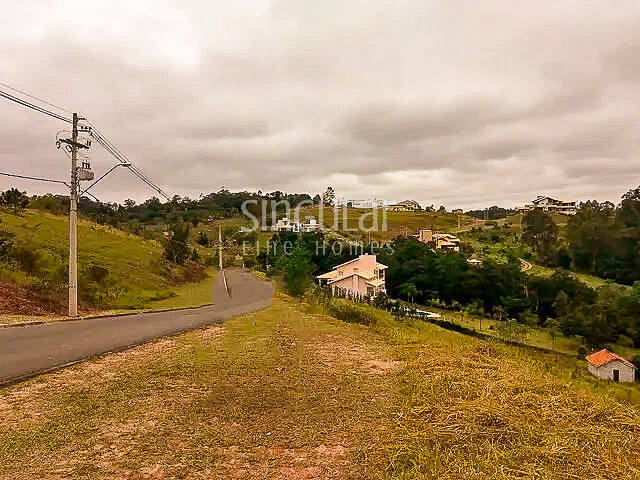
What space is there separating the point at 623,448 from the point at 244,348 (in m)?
5.43

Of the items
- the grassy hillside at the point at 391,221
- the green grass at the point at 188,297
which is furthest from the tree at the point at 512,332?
the grassy hillside at the point at 391,221

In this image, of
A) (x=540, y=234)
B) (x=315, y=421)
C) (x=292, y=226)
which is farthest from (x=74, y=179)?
(x=540, y=234)

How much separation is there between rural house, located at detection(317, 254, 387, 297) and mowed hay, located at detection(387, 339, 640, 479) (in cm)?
2628

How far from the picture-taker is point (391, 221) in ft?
240

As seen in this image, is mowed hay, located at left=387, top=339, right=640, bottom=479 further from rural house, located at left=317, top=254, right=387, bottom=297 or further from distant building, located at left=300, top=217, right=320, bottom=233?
distant building, located at left=300, top=217, right=320, bottom=233

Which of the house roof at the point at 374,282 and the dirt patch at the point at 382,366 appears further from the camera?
the house roof at the point at 374,282

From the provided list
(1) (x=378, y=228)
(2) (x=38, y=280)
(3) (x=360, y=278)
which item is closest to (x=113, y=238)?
(2) (x=38, y=280)

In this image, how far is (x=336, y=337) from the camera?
880 centimetres

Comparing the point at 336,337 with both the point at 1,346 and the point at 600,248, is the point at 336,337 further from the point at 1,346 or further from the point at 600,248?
the point at 600,248

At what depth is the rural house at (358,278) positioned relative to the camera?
3278 cm

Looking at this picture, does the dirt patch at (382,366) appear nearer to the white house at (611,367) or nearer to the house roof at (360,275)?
the white house at (611,367)

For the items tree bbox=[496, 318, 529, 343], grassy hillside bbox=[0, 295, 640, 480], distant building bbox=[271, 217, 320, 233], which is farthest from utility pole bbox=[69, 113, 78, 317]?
distant building bbox=[271, 217, 320, 233]

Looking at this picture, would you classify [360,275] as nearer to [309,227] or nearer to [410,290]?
[410,290]

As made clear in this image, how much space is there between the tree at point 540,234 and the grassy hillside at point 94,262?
39.9 meters
